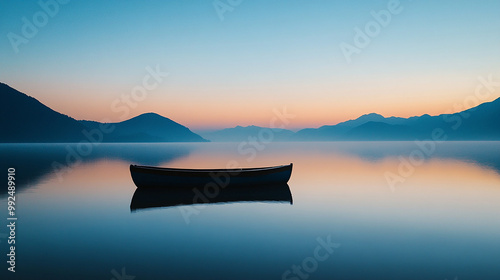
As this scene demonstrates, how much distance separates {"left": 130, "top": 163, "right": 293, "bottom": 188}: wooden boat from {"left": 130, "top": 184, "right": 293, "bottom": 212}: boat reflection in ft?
1.62

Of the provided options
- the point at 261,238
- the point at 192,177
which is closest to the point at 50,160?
the point at 192,177

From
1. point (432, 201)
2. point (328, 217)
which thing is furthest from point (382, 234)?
point (432, 201)

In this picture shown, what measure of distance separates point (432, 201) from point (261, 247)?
15320 millimetres

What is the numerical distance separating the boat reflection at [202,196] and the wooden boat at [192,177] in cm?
49

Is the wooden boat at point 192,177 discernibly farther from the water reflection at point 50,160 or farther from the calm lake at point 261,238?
the water reflection at point 50,160

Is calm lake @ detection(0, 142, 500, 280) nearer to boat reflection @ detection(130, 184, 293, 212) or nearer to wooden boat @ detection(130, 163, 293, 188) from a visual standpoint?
boat reflection @ detection(130, 184, 293, 212)

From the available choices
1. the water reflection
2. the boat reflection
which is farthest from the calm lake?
the water reflection

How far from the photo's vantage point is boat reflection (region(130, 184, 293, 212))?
62.1 feet

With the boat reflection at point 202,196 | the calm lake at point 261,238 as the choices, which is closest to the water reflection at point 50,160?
the boat reflection at point 202,196

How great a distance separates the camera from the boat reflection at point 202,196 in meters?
18.9

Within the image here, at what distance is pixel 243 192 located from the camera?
75.5 feet

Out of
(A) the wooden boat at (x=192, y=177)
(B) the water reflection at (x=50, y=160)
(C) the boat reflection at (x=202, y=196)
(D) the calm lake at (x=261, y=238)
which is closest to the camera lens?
(D) the calm lake at (x=261, y=238)

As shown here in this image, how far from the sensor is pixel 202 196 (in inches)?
835

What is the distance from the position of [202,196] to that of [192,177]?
1828 mm
